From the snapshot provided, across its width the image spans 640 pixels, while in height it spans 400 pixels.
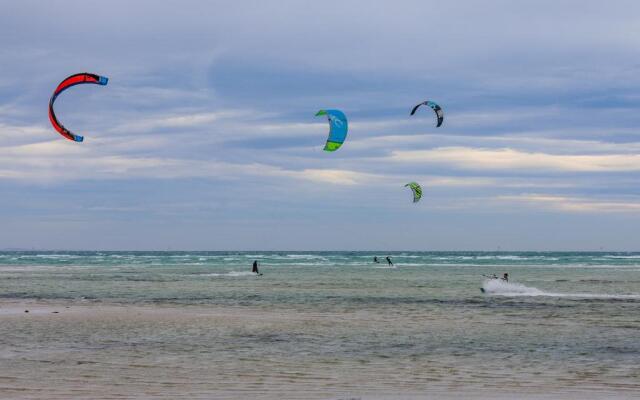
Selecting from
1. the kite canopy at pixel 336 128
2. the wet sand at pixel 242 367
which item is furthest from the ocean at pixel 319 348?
the kite canopy at pixel 336 128

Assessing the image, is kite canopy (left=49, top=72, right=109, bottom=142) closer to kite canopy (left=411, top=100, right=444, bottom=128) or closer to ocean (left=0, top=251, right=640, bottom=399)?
ocean (left=0, top=251, right=640, bottom=399)

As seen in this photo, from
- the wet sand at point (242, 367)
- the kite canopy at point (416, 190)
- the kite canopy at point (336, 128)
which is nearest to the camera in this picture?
the wet sand at point (242, 367)

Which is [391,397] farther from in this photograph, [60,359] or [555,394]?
[60,359]

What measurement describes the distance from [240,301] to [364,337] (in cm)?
1179

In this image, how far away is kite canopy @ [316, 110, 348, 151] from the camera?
1109 inches

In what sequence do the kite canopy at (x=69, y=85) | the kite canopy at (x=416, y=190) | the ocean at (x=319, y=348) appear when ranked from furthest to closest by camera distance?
the kite canopy at (x=416, y=190)
the kite canopy at (x=69, y=85)
the ocean at (x=319, y=348)

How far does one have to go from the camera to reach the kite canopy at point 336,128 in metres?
28.2

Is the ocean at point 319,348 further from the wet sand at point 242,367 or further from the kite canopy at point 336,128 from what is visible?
the kite canopy at point 336,128

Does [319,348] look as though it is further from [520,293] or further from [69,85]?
[520,293]

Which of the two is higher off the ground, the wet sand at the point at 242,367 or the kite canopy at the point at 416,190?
the kite canopy at the point at 416,190

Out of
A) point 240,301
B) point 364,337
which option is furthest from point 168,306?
point 364,337

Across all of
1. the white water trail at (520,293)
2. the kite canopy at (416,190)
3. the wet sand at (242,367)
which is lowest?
the wet sand at (242,367)

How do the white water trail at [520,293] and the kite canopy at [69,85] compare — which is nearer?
the kite canopy at [69,85]

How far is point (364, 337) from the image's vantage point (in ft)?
59.5
